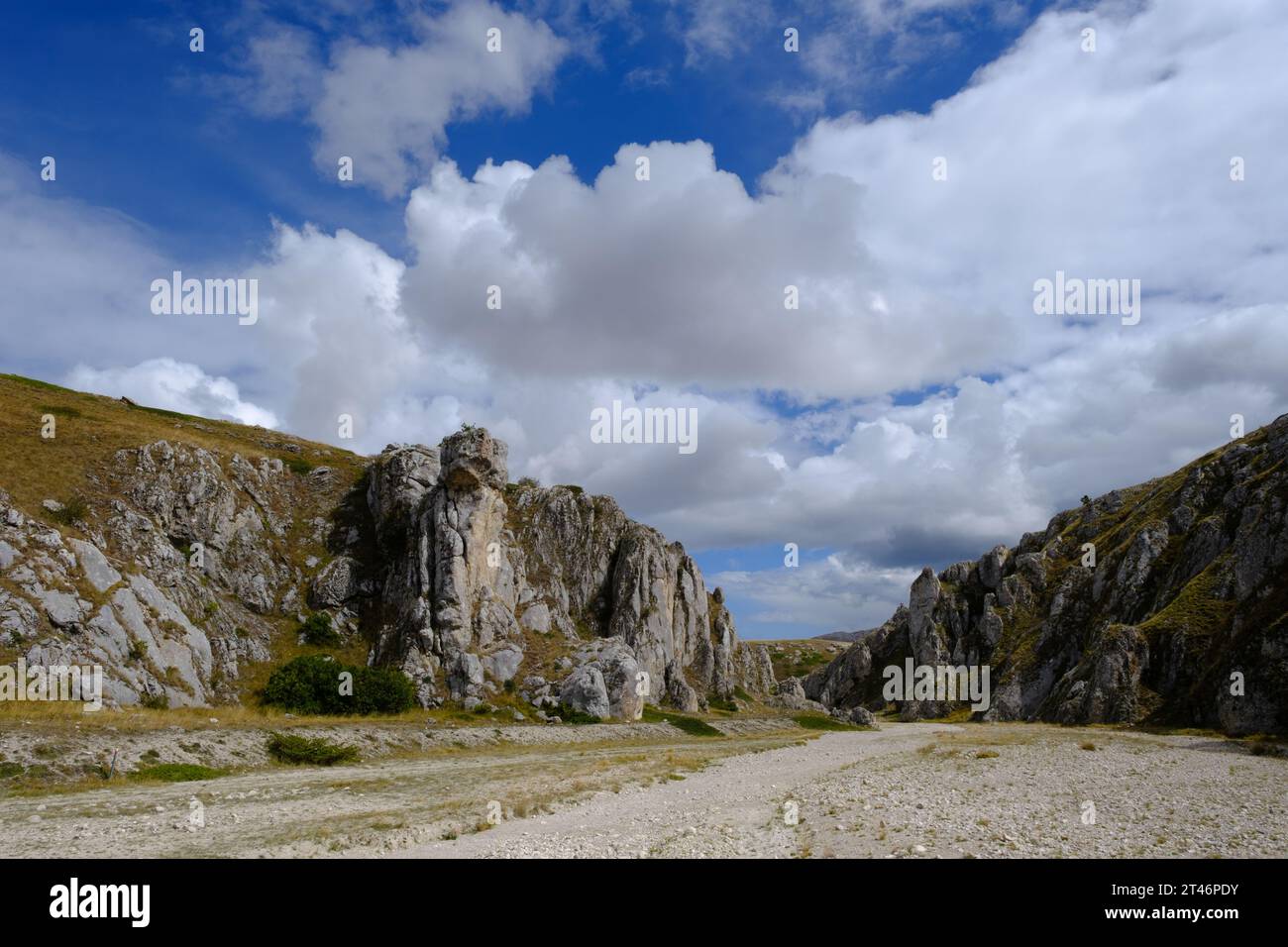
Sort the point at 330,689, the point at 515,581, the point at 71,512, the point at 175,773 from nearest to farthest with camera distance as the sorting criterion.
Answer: the point at 175,773
the point at 330,689
the point at 71,512
the point at 515,581

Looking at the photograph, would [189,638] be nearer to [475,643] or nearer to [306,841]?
[475,643]

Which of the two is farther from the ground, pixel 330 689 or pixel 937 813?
pixel 937 813

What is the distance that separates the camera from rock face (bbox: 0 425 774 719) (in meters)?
52.8

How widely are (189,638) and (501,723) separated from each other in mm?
26549

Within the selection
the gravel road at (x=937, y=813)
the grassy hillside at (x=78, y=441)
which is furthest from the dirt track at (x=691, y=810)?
the grassy hillside at (x=78, y=441)

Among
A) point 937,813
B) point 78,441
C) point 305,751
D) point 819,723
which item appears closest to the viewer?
point 937,813

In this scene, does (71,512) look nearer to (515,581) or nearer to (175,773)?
(175,773)

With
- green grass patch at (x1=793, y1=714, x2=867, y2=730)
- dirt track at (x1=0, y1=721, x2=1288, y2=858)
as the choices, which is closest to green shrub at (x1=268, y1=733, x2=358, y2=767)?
dirt track at (x1=0, y1=721, x2=1288, y2=858)

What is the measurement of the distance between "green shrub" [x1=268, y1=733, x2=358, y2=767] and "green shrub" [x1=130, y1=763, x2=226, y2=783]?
509 centimetres

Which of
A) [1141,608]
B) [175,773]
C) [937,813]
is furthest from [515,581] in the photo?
[1141,608]

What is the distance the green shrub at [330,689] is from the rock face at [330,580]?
4597mm

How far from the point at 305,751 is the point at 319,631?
105 ft

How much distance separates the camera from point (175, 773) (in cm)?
3591
